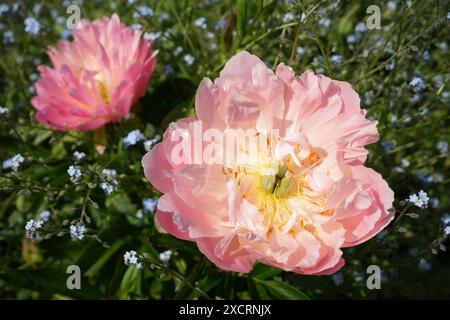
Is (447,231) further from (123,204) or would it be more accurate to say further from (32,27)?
(32,27)

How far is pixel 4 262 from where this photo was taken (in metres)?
1.56

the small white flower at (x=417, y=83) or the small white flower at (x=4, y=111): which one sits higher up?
the small white flower at (x=417, y=83)

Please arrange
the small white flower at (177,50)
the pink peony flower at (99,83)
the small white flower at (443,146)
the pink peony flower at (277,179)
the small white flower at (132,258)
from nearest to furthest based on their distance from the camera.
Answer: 1. the pink peony flower at (277,179)
2. the small white flower at (132,258)
3. the pink peony flower at (99,83)
4. the small white flower at (443,146)
5. the small white flower at (177,50)

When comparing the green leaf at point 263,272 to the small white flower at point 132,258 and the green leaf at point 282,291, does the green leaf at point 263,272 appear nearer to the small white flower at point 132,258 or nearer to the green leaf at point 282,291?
the green leaf at point 282,291

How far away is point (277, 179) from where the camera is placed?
3.85 ft

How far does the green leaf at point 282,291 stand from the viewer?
1.27m

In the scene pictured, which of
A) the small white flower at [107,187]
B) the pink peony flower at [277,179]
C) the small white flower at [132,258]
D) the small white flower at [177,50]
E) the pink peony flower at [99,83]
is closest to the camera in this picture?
the pink peony flower at [277,179]

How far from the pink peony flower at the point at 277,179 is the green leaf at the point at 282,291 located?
0.23 metres

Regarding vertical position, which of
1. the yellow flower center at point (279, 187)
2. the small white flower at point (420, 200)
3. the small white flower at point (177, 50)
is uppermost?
the small white flower at point (177, 50)

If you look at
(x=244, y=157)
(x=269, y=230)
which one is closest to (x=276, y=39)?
(x=244, y=157)

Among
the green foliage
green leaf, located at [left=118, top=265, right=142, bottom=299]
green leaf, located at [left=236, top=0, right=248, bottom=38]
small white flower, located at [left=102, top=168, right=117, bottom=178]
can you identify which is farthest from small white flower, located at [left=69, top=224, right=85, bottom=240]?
green leaf, located at [left=236, top=0, right=248, bottom=38]

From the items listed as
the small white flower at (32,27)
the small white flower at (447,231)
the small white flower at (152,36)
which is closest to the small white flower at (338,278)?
the small white flower at (447,231)

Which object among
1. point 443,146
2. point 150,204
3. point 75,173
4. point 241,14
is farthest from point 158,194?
point 443,146
